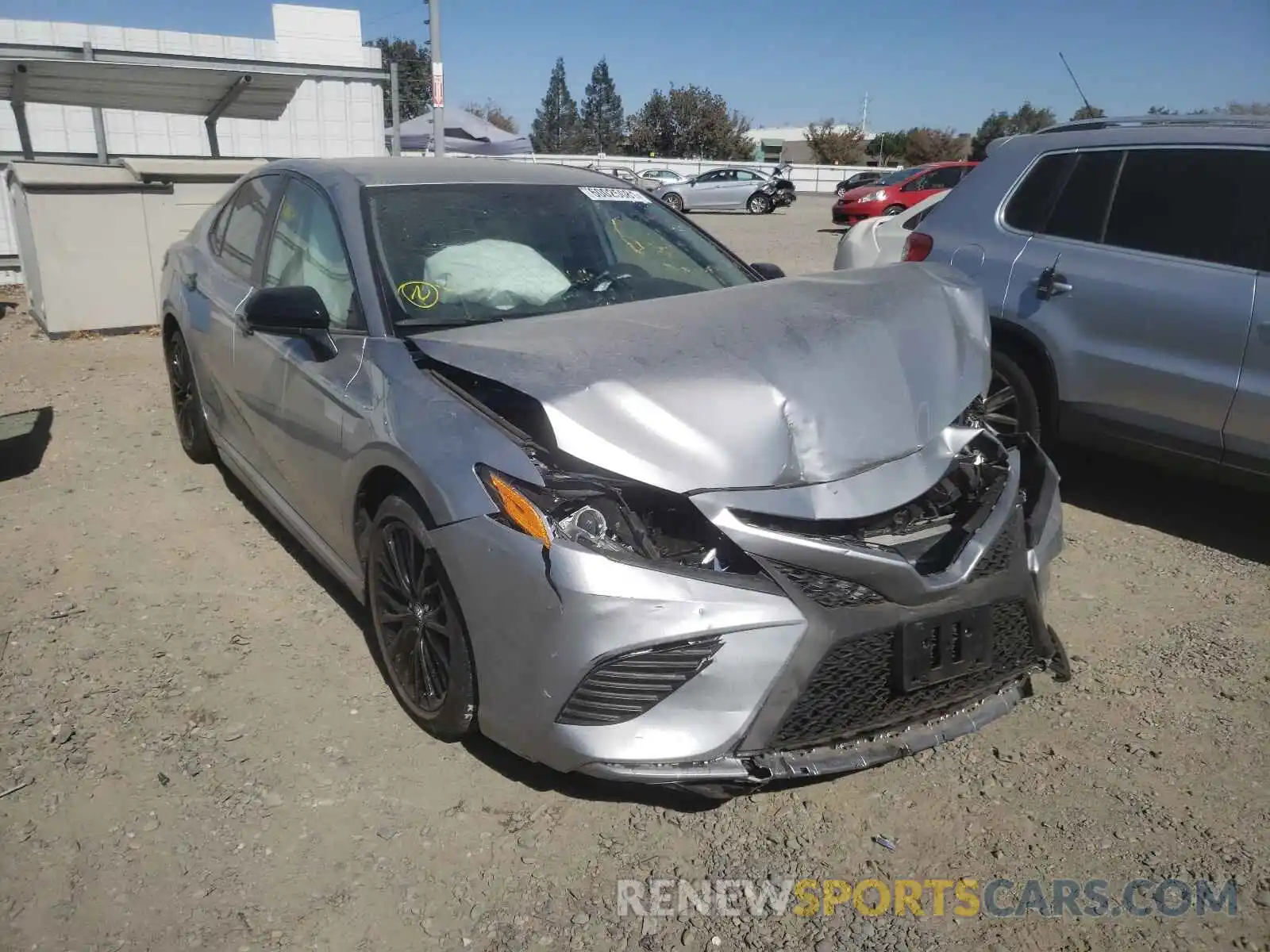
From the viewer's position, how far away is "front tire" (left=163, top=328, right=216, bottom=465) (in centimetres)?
494

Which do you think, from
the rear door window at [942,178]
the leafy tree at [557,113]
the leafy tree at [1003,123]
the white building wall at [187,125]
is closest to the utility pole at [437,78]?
the white building wall at [187,125]

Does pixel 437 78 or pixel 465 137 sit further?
pixel 465 137

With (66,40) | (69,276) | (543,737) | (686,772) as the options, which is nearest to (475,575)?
(543,737)

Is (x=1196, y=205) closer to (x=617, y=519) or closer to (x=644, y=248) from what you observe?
(x=644, y=248)

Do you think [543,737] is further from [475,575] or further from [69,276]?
[69,276]

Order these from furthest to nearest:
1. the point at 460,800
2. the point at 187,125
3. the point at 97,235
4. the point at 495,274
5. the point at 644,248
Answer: the point at 187,125 < the point at 97,235 < the point at 644,248 < the point at 495,274 < the point at 460,800

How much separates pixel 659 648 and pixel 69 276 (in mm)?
8659

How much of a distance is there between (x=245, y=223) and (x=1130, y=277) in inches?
156

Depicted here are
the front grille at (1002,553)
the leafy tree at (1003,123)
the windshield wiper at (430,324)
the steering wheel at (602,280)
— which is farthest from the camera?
the leafy tree at (1003,123)

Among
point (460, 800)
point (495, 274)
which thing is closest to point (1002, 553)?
point (460, 800)

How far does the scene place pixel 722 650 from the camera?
7.44 ft

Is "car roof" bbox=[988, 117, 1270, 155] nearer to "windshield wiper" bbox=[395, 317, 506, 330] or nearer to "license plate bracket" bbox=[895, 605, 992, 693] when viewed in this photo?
"license plate bracket" bbox=[895, 605, 992, 693]

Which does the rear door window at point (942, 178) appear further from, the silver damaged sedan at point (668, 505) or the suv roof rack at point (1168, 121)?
the silver damaged sedan at point (668, 505)

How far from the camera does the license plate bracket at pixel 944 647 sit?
94.2 inches
